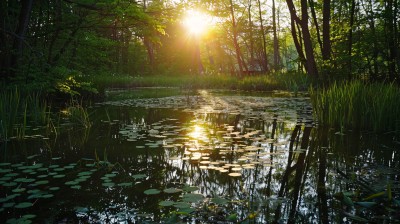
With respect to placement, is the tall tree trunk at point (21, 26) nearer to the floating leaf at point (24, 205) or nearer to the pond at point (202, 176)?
the pond at point (202, 176)

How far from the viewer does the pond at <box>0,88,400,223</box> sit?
2.29 metres

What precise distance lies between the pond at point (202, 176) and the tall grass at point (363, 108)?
0.90ft

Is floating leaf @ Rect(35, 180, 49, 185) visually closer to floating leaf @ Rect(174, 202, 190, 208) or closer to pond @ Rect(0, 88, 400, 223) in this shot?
pond @ Rect(0, 88, 400, 223)

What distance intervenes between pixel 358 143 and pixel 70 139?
A: 4612 millimetres

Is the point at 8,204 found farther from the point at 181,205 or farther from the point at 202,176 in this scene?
the point at 202,176

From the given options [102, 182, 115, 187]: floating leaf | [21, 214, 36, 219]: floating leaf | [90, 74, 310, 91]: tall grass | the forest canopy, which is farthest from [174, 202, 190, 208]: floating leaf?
[90, 74, 310, 91]: tall grass

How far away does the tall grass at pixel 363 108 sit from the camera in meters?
5.03

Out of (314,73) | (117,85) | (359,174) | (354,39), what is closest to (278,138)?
(359,174)

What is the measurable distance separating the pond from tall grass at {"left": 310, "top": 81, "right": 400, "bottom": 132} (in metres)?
0.28

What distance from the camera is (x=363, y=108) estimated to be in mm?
5309

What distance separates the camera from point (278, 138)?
498 cm

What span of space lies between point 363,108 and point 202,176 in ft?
12.1

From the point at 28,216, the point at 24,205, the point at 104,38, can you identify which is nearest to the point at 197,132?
the point at 24,205

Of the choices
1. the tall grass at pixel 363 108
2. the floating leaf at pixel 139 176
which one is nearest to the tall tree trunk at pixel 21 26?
the floating leaf at pixel 139 176
